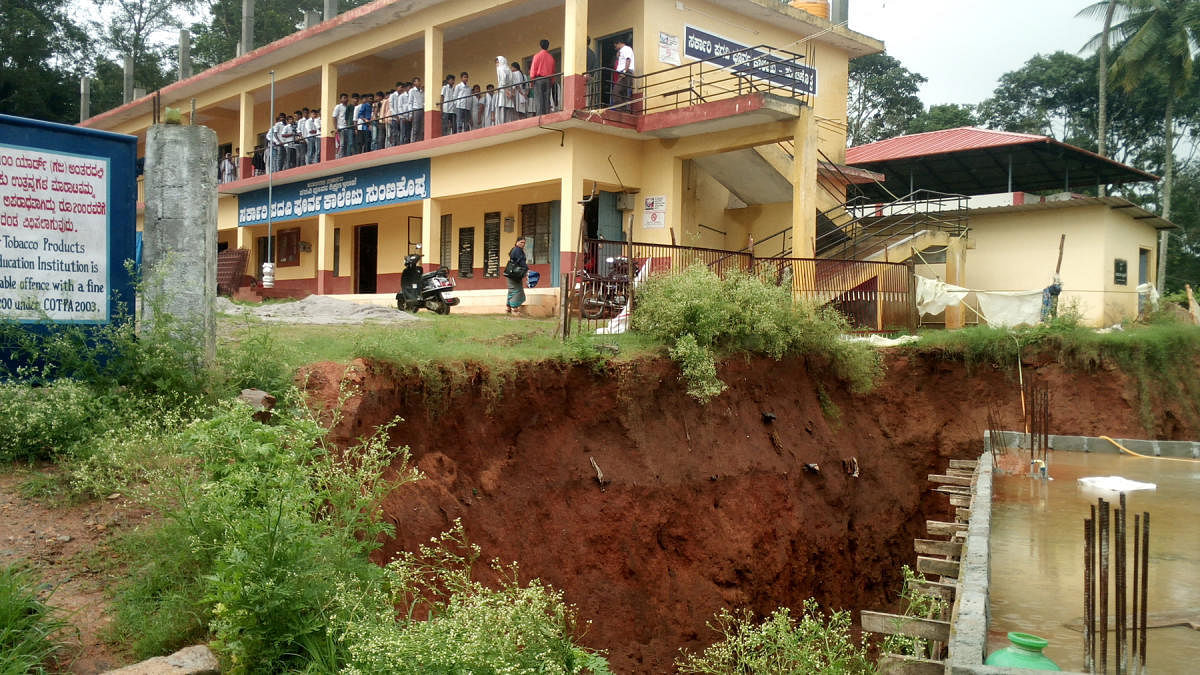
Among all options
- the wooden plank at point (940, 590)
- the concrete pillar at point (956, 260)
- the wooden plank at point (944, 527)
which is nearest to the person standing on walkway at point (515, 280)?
the wooden plank at point (944, 527)

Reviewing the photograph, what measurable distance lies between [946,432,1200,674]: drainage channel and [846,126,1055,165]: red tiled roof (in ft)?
38.1

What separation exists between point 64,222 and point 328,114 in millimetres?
17909

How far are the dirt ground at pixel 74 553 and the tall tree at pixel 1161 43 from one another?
36.7 meters

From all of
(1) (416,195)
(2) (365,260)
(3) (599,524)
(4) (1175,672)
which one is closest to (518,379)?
(3) (599,524)

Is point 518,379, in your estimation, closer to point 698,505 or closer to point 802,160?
point 698,505

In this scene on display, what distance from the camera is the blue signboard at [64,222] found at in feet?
22.1

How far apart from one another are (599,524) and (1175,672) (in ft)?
22.6

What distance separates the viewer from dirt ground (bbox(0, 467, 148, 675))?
15.5 ft

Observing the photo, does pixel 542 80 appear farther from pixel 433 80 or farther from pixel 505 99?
pixel 433 80

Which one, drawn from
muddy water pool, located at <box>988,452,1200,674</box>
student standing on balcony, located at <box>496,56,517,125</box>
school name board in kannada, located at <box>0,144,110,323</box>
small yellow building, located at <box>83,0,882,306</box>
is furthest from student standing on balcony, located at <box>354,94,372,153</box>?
muddy water pool, located at <box>988,452,1200,674</box>

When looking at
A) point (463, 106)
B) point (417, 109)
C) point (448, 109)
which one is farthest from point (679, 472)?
point (417, 109)

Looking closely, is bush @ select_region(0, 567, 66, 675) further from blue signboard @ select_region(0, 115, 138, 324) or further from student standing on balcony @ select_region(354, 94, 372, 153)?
student standing on balcony @ select_region(354, 94, 372, 153)

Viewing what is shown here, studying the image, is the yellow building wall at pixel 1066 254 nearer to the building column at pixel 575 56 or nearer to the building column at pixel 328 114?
the building column at pixel 575 56

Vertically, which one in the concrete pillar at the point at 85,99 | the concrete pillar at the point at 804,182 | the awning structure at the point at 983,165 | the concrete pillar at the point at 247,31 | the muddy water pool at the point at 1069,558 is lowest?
the muddy water pool at the point at 1069,558
